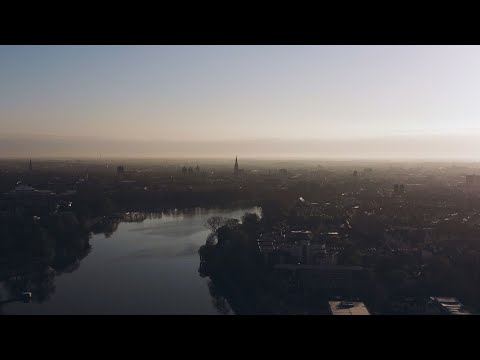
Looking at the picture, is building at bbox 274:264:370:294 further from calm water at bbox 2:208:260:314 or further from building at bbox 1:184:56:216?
building at bbox 1:184:56:216

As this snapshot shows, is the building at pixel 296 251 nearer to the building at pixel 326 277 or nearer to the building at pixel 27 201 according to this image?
the building at pixel 326 277

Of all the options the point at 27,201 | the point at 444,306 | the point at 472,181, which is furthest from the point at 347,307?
the point at 472,181

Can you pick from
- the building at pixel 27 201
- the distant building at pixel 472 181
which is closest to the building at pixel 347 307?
the building at pixel 27 201
